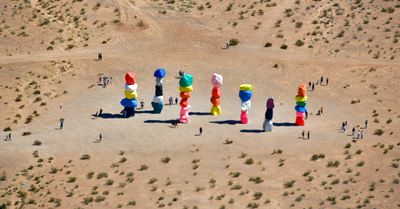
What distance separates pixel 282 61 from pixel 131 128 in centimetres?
2648

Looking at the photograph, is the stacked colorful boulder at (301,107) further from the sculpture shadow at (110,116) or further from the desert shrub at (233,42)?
the desert shrub at (233,42)

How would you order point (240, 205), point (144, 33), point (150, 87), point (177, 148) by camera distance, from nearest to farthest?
point (240, 205), point (177, 148), point (150, 87), point (144, 33)

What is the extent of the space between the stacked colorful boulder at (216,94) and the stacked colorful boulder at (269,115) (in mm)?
7081

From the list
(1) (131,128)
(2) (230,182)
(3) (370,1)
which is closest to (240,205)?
(2) (230,182)

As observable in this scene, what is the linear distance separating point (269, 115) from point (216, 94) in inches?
304

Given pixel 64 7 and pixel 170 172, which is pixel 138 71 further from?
pixel 170 172

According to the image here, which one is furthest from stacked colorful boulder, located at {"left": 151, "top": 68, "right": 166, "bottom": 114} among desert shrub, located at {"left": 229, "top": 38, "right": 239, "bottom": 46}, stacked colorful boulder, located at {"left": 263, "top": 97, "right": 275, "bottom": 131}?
desert shrub, located at {"left": 229, "top": 38, "right": 239, "bottom": 46}

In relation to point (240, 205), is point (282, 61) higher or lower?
higher

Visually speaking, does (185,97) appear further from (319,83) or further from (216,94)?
(319,83)

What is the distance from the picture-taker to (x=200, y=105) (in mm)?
98750

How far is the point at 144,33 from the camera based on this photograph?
118250 millimetres

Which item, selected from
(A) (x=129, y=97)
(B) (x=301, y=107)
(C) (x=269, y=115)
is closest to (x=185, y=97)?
(A) (x=129, y=97)

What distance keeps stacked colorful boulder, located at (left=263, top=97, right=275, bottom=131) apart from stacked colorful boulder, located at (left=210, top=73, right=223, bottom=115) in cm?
708

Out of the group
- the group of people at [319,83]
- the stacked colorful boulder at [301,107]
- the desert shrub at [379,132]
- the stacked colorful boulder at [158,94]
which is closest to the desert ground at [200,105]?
the group of people at [319,83]
